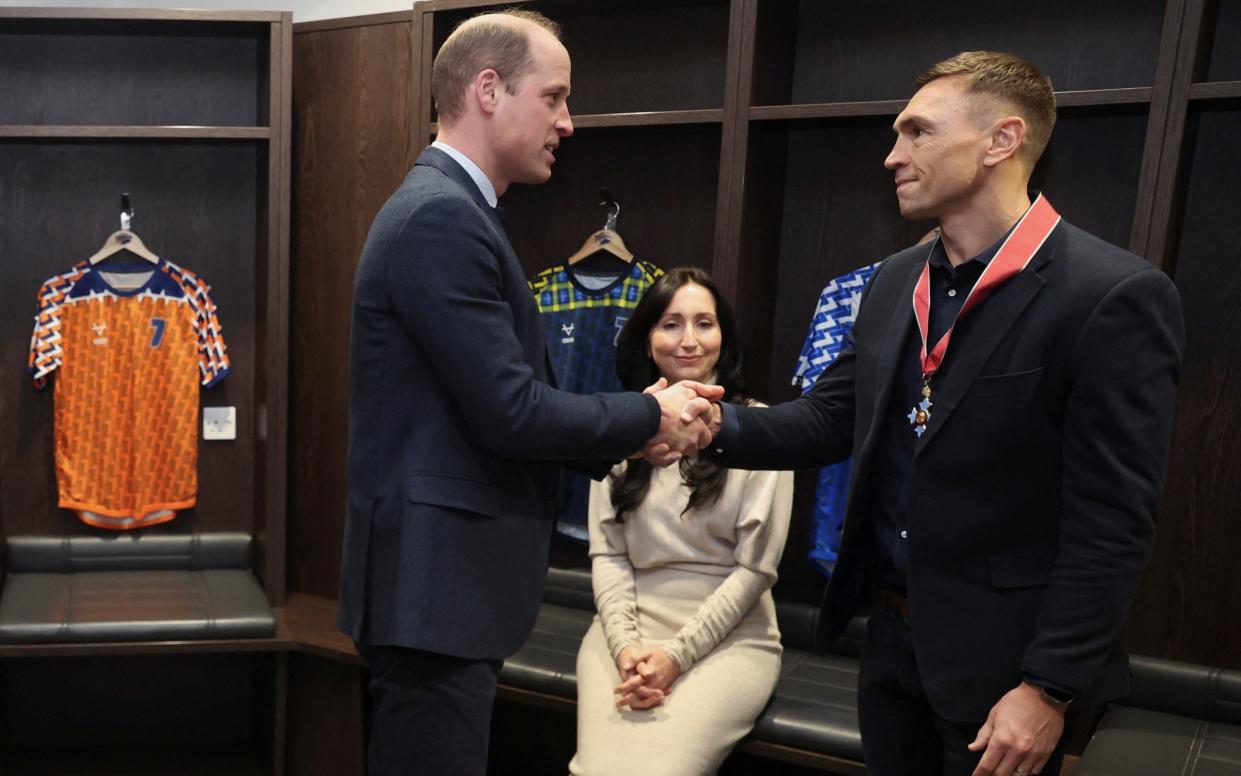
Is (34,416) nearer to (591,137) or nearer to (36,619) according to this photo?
(36,619)

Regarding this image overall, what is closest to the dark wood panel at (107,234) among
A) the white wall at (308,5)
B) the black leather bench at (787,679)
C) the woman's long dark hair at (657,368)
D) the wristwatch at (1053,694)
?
the white wall at (308,5)

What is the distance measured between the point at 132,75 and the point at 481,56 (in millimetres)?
2430

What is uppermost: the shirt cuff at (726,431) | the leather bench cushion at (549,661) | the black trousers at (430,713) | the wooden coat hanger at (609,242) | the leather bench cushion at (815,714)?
the wooden coat hanger at (609,242)

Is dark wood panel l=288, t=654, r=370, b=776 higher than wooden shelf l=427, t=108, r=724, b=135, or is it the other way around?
wooden shelf l=427, t=108, r=724, b=135

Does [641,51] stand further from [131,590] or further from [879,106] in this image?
[131,590]

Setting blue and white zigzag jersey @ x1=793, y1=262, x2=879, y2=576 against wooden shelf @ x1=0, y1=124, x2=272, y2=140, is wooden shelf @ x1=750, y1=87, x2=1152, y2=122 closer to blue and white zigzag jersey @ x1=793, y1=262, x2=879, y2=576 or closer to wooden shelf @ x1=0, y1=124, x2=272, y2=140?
blue and white zigzag jersey @ x1=793, y1=262, x2=879, y2=576

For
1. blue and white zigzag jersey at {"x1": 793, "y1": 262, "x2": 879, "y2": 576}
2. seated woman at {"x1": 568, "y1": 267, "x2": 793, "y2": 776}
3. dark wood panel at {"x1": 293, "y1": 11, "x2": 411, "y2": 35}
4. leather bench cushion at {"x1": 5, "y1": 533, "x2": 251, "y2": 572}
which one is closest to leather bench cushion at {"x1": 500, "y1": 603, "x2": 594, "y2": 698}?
seated woman at {"x1": 568, "y1": 267, "x2": 793, "y2": 776}

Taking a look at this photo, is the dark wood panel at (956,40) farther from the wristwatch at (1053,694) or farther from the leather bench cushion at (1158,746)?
the wristwatch at (1053,694)

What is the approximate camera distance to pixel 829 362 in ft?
9.62

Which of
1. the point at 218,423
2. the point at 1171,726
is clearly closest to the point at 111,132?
the point at 218,423

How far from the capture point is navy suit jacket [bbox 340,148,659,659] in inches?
61.4

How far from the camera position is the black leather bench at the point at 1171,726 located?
220 centimetres

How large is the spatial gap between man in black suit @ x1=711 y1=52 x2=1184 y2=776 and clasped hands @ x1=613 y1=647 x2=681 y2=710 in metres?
0.79

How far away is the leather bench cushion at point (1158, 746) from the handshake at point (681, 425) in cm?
101
